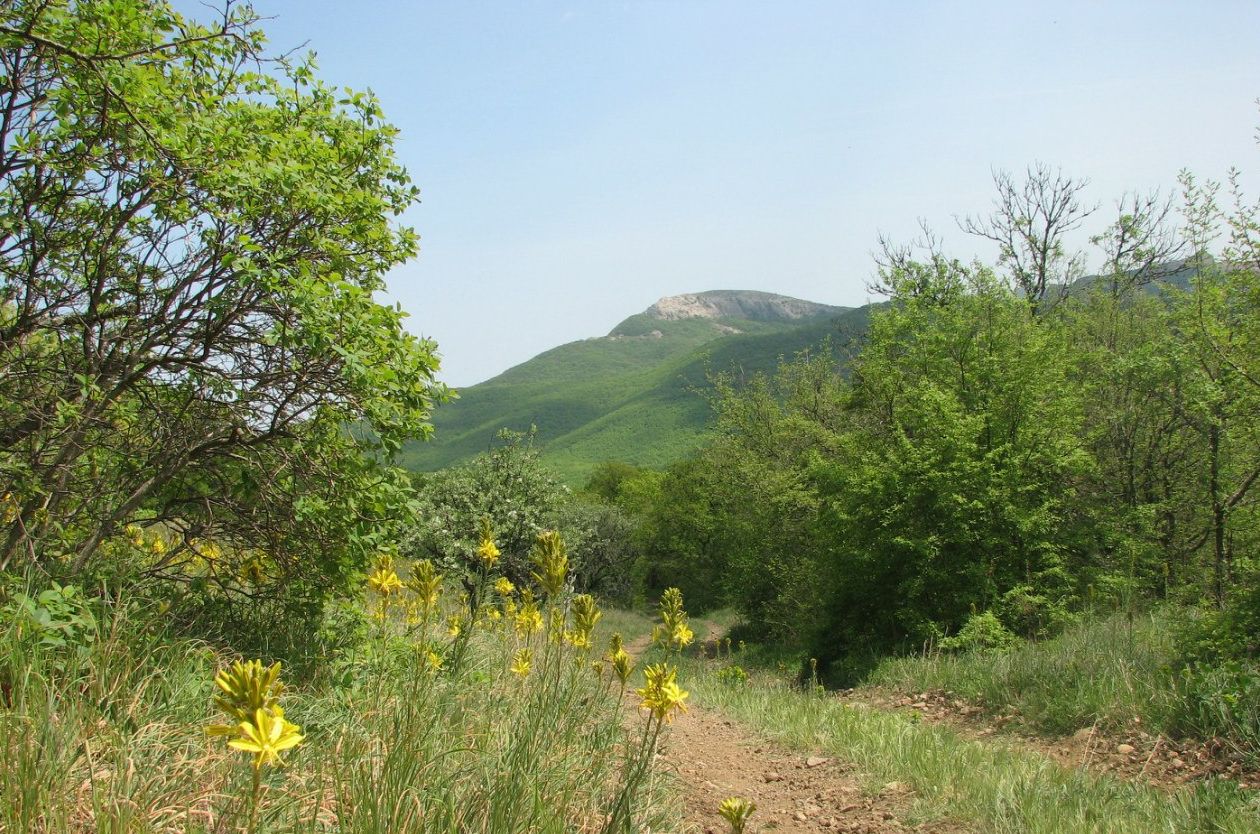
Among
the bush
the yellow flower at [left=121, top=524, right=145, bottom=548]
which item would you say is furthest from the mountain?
the yellow flower at [left=121, top=524, right=145, bottom=548]

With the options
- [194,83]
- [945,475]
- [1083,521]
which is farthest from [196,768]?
[1083,521]

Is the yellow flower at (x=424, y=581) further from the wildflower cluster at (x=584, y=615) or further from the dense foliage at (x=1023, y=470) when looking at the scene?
the dense foliage at (x=1023, y=470)

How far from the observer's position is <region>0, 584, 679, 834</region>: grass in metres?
2.27

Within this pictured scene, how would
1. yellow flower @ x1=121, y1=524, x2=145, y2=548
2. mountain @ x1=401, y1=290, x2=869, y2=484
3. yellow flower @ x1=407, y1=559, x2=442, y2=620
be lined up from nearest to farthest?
yellow flower @ x1=407, y1=559, x2=442, y2=620 → yellow flower @ x1=121, y1=524, x2=145, y2=548 → mountain @ x1=401, y1=290, x2=869, y2=484

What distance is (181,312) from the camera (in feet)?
14.8

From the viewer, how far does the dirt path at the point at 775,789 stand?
15.2 ft

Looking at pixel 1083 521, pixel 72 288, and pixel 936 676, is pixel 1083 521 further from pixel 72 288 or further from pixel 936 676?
pixel 72 288

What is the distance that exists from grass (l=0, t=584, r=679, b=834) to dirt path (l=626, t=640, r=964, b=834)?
865 mm

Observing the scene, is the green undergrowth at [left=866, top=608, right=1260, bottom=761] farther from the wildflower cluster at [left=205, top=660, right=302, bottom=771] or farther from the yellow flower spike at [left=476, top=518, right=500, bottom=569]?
the wildflower cluster at [left=205, top=660, right=302, bottom=771]

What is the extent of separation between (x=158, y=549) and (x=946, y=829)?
5354mm

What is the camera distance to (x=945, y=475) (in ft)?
46.3

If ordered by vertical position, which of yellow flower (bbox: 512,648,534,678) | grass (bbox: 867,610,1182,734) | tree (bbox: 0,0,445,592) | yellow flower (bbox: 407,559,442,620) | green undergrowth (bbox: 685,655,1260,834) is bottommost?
grass (bbox: 867,610,1182,734)

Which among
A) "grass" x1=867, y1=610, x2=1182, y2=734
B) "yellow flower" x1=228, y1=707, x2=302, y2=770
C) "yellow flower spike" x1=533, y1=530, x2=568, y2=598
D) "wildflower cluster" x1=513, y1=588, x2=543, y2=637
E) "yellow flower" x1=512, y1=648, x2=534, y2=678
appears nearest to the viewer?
"yellow flower" x1=228, y1=707, x2=302, y2=770

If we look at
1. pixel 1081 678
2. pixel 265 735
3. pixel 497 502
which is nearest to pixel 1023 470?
pixel 1081 678
